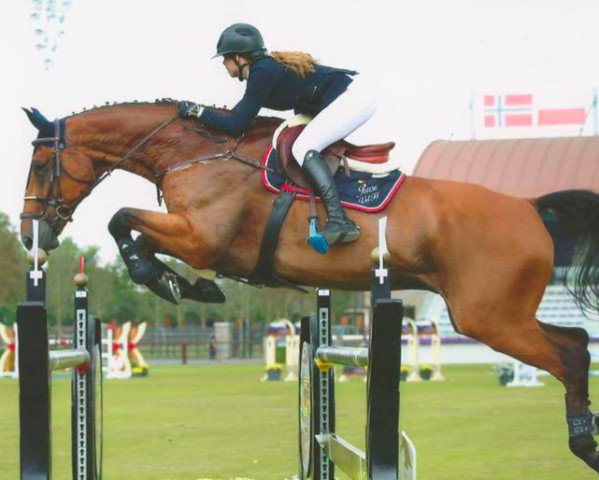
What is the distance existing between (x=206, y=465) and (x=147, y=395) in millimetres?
7834

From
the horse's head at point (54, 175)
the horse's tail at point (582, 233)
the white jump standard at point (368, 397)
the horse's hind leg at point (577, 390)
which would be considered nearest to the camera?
the white jump standard at point (368, 397)

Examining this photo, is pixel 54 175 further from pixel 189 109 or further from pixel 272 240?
pixel 272 240

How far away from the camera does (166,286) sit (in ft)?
17.6

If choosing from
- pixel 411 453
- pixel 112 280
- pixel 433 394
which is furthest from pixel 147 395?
pixel 112 280

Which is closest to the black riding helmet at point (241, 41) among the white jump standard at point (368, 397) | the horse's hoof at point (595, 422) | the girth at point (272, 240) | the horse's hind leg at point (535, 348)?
the girth at point (272, 240)

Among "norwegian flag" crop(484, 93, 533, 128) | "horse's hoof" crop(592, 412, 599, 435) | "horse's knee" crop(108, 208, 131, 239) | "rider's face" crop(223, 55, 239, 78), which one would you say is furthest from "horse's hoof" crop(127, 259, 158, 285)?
"norwegian flag" crop(484, 93, 533, 128)

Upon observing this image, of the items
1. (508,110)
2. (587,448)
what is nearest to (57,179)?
(587,448)

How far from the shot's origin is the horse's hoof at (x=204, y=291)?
5.56 metres

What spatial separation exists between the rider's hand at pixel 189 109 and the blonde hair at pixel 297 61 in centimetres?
44

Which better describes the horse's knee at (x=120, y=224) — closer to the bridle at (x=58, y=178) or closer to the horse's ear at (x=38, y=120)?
the bridle at (x=58, y=178)

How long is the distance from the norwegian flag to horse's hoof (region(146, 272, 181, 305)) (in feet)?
121

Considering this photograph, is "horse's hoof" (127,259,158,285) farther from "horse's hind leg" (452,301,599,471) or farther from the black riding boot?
"horse's hind leg" (452,301,599,471)

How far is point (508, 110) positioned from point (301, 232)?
3771 cm

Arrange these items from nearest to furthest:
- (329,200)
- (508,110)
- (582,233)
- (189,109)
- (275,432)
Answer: (329,200), (189,109), (582,233), (275,432), (508,110)
